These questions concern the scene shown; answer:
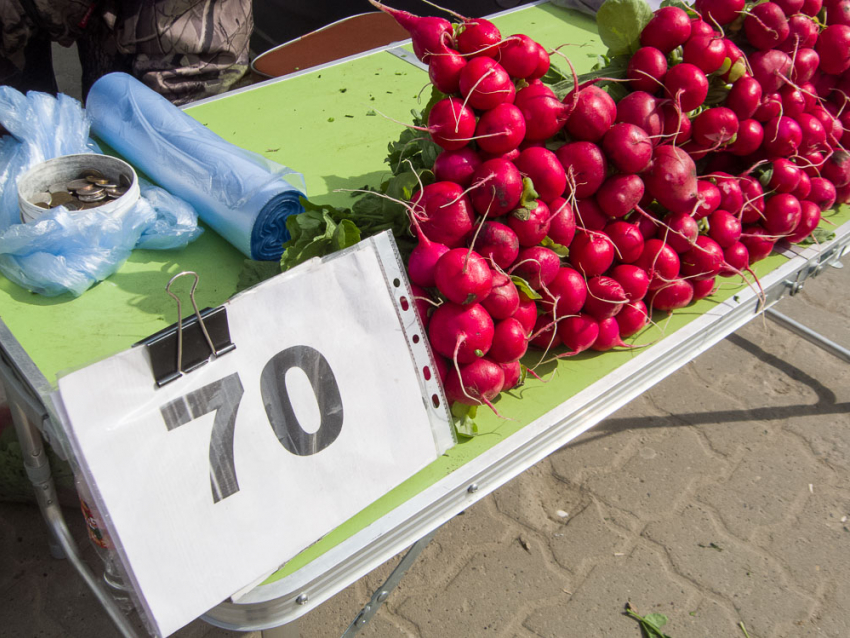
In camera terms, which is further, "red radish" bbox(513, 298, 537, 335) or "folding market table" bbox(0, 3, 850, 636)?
"red radish" bbox(513, 298, 537, 335)

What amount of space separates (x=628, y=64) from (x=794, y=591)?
1.66m

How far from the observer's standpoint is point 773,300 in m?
1.66

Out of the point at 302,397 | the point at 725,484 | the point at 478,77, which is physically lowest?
the point at 725,484

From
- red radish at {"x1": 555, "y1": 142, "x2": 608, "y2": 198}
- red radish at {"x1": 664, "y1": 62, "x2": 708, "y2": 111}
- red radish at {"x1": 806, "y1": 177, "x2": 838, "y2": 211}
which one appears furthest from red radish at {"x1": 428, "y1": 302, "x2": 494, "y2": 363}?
red radish at {"x1": 806, "y1": 177, "x2": 838, "y2": 211}

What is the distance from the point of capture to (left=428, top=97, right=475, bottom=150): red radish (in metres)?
1.17

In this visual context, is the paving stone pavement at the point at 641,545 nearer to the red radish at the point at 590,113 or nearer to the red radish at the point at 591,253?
the red radish at the point at 591,253

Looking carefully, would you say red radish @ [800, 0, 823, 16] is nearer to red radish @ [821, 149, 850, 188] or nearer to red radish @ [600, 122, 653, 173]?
red radish @ [821, 149, 850, 188]

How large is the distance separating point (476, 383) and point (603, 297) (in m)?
0.35

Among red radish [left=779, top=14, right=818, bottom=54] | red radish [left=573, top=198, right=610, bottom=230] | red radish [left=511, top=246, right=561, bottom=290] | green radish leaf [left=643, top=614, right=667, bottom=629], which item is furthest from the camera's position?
green radish leaf [left=643, top=614, right=667, bottom=629]

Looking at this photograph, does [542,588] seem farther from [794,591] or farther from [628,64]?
[628,64]

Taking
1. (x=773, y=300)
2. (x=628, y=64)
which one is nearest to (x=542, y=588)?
(x=773, y=300)

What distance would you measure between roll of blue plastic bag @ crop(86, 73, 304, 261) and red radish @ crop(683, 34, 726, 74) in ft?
2.95

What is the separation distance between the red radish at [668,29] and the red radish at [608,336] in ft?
1.97

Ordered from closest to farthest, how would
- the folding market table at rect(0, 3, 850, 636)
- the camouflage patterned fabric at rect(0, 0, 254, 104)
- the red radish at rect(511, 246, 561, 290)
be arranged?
the folding market table at rect(0, 3, 850, 636)
the red radish at rect(511, 246, 561, 290)
the camouflage patterned fabric at rect(0, 0, 254, 104)
